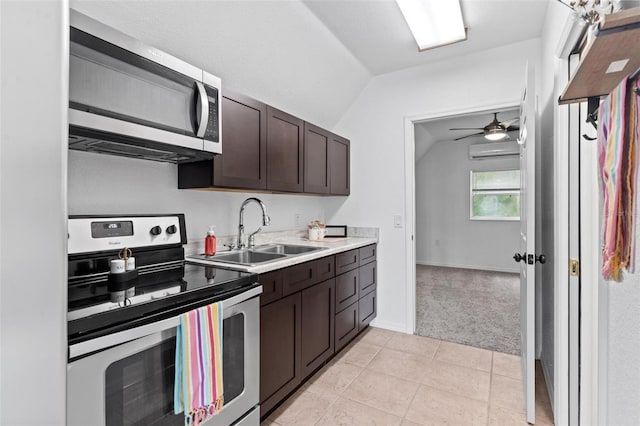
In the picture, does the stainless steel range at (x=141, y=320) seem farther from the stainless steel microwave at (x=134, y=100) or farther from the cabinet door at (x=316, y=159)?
the cabinet door at (x=316, y=159)

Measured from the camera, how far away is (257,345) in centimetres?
159

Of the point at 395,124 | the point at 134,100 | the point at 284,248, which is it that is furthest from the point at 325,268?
the point at 395,124

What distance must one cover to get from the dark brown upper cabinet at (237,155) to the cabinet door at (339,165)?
40.3 inches

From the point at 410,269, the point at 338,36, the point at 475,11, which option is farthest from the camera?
the point at 410,269

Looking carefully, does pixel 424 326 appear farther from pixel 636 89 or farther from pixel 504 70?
pixel 636 89

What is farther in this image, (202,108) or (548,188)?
(548,188)

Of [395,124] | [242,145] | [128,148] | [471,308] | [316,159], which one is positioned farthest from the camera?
[471,308]

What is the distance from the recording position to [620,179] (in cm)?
77

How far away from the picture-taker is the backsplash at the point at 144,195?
159cm

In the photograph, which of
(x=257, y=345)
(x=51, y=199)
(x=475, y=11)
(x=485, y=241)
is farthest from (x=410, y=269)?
(x=485, y=241)

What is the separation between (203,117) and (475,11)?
6.91ft

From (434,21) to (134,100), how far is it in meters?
2.14

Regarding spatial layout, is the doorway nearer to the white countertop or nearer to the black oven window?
the white countertop

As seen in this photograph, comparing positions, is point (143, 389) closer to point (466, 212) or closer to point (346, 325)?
point (346, 325)
